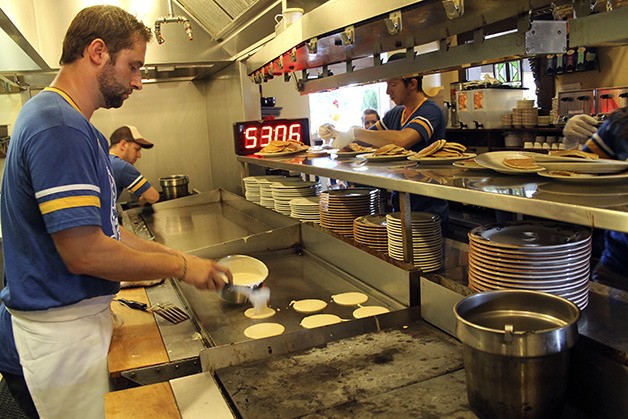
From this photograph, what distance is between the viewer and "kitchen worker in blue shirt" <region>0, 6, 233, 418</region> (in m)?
1.44

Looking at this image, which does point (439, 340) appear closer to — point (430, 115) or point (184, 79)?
point (430, 115)

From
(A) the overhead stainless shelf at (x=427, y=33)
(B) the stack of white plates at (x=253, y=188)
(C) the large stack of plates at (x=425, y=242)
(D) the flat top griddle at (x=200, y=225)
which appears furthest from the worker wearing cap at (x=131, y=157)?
(C) the large stack of plates at (x=425, y=242)

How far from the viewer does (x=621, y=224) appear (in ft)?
3.37

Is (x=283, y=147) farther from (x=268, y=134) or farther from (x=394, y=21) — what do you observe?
(x=394, y=21)

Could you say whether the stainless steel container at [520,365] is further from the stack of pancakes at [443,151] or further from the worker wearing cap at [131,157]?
the worker wearing cap at [131,157]

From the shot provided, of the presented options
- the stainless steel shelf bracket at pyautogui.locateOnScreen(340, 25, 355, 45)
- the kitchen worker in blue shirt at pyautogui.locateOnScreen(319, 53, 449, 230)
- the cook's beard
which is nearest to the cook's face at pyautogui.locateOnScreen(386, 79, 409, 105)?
the kitchen worker in blue shirt at pyautogui.locateOnScreen(319, 53, 449, 230)

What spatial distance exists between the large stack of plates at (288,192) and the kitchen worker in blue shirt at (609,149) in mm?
1444

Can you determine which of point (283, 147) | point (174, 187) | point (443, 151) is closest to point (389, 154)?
point (443, 151)

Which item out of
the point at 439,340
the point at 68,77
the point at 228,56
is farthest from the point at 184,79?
the point at 439,340

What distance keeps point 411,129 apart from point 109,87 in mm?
1860

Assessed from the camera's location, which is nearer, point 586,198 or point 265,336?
point 586,198

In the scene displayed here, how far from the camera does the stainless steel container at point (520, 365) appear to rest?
1075 millimetres

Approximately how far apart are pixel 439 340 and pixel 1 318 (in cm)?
142

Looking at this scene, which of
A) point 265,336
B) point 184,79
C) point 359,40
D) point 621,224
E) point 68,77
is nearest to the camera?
point 621,224
